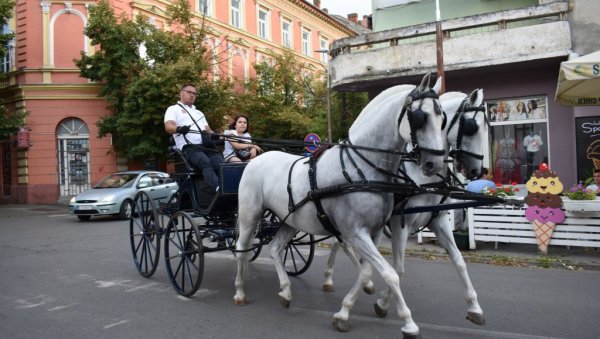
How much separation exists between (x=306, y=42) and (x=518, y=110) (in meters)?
25.0

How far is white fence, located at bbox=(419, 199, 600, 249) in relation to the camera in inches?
296

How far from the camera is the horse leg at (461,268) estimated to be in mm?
4418

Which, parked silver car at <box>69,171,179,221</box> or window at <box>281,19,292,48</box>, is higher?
window at <box>281,19,292,48</box>

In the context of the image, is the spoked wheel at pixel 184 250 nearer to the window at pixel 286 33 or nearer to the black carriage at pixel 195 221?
the black carriage at pixel 195 221

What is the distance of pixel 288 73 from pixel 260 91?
1835 mm

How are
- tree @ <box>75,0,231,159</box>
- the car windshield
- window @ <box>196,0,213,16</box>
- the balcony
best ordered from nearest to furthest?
the balcony, the car windshield, tree @ <box>75,0,231,159</box>, window @ <box>196,0,213,16</box>

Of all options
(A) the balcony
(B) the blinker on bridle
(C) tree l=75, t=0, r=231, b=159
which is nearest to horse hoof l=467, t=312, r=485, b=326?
(B) the blinker on bridle

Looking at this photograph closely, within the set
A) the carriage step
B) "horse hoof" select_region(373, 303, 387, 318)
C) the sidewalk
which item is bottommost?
the sidewalk

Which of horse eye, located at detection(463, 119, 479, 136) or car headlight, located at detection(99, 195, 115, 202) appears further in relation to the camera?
car headlight, located at detection(99, 195, 115, 202)

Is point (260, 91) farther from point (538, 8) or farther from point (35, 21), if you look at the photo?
point (538, 8)

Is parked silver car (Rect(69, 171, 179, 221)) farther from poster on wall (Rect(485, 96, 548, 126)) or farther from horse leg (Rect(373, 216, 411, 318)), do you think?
horse leg (Rect(373, 216, 411, 318))

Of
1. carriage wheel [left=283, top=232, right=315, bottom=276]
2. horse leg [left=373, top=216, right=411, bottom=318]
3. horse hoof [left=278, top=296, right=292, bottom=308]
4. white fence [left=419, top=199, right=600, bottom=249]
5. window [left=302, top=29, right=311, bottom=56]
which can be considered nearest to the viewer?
horse leg [left=373, top=216, right=411, bottom=318]

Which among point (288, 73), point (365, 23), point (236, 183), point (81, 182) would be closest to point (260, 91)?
point (288, 73)

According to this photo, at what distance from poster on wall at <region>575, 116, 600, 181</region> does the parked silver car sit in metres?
11.0
